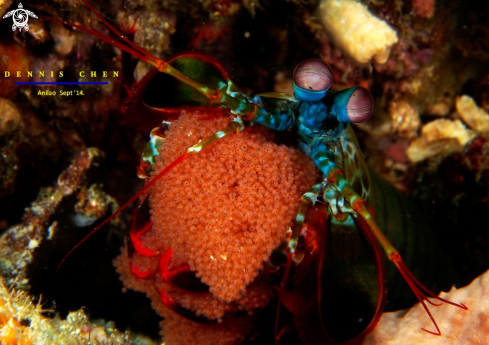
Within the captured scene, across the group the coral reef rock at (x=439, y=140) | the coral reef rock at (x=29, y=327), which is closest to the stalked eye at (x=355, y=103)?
the coral reef rock at (x=29, y=327)

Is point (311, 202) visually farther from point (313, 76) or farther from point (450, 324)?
point (450, 324)

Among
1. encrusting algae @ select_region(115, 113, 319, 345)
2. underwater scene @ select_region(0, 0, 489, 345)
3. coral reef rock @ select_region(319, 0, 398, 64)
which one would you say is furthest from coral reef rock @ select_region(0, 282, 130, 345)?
coral reef rock @ select_region(319, 0, 398, 64)

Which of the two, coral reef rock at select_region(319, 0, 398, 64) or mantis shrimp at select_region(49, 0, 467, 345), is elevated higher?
coral reef rock at select_region(319, 0, 398, 64)

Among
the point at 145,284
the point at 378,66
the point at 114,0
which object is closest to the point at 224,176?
the point at 145,284

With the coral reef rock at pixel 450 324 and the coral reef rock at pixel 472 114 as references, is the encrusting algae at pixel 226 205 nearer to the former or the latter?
the coral reef rock at pixel 450 324

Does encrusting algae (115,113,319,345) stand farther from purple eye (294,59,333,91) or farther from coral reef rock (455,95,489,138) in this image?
coral reef rock (455,95,489,138)
